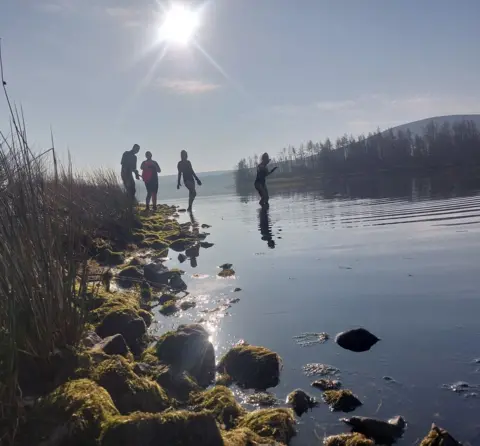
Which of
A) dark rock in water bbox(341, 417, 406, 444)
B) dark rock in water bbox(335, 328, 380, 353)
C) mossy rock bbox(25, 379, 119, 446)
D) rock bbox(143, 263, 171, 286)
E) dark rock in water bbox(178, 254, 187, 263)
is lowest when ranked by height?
dark rock in water bbox(341, 417, 406, 444)

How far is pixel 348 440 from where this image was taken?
2.86 metres

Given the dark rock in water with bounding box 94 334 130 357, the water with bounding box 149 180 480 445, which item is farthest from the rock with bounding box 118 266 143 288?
the dark rock in water with bounding box 94 334 130 357

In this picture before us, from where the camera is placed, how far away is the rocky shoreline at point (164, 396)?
8.39 feet

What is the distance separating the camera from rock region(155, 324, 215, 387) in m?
4.21

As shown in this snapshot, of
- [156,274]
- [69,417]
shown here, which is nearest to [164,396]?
[69,417]

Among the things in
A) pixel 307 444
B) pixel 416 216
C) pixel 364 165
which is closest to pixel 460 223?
pixel 416 216

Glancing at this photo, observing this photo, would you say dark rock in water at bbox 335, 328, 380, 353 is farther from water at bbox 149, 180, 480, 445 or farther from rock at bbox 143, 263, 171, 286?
rock at bbox 143, 263, 171, 286

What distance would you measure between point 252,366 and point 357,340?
114cm

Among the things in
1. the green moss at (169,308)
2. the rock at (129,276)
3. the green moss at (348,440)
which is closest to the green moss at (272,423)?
the green moss at (348,440)

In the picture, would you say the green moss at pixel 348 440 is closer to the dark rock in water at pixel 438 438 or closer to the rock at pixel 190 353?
the dark rock in water at pixel 438 438

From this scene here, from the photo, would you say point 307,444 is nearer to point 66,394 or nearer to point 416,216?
point 66,394

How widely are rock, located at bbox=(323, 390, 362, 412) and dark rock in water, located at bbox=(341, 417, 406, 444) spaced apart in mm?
228

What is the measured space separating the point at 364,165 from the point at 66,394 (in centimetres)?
11575

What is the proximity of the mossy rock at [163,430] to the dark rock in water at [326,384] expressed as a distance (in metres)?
1.25
